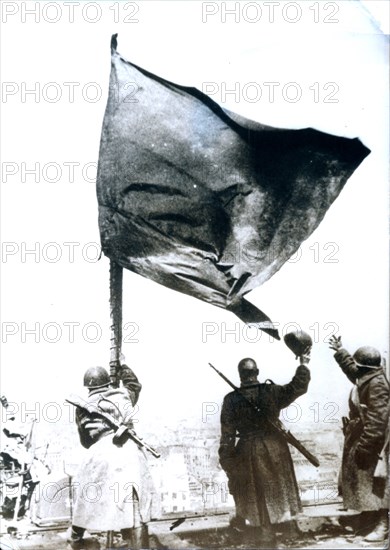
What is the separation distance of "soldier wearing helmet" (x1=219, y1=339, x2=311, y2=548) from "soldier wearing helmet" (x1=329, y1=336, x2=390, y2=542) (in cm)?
34

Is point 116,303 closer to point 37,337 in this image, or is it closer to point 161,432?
point 37,337

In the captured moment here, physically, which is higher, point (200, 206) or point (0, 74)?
point (0, 74)

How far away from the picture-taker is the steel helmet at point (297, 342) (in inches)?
177

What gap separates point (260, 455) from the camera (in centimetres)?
444

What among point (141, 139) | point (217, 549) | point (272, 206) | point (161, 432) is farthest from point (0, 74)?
point (217, 549)

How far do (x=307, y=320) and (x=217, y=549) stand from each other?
64.4 inches

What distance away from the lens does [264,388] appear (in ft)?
14.8

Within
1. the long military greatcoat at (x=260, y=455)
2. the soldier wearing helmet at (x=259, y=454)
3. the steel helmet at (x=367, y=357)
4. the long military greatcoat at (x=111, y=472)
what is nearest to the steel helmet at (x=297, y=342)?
the soldier wearing helmet at (x=259, y=454)

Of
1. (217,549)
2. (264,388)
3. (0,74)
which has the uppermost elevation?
(0,74)

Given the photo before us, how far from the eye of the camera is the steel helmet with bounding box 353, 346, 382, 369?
4508 millimetres
